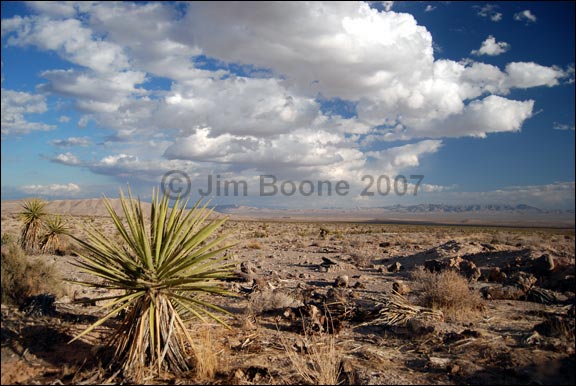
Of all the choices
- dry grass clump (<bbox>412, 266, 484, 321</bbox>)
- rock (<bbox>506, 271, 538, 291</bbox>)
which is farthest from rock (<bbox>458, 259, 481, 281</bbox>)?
dry grass clump (<bbox>412, 266, 484, 321</bbox>)

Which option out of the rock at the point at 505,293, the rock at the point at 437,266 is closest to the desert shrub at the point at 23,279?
the rock at the point at 505,293

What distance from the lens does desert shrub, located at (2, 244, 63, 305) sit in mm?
7605

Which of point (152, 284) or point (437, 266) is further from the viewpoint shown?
point (437, 266)

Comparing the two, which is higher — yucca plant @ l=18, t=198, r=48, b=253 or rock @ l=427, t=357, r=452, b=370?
yucca plant @ l=18, t=198, r=48, b=253

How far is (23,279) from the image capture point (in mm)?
7922

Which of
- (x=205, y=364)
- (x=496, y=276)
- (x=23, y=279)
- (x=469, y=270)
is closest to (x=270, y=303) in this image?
(x=205, y=364)

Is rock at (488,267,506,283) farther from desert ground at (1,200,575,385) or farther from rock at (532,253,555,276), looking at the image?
rock at (532,253,555,276)

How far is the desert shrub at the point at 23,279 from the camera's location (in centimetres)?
761

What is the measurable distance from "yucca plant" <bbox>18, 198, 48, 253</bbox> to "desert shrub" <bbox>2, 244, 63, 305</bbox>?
26.1 ft

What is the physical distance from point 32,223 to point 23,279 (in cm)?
931

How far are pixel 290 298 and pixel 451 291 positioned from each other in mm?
3703

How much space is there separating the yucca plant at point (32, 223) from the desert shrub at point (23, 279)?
797cm

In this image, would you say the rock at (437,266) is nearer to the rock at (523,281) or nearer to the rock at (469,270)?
the rock at (469,270)

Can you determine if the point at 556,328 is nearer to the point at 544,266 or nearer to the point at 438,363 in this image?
the point at 438,363
